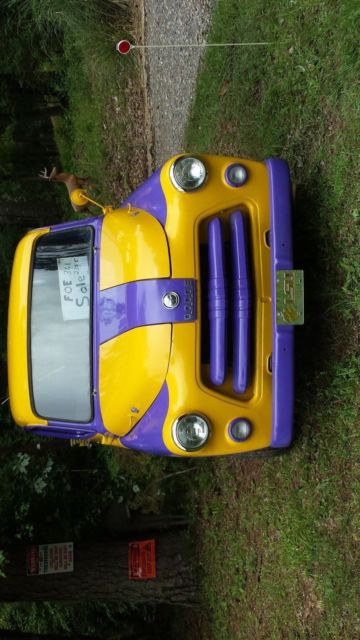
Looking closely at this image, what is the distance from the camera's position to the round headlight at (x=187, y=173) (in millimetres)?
3396

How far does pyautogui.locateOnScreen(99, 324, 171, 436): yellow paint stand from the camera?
3244 mm

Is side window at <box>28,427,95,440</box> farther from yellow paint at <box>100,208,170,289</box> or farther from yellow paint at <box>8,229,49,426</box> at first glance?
yellow paint at <box>100,208,170,289</box>

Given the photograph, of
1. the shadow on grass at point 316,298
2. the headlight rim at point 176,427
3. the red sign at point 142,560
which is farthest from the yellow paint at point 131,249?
the red sign at point 142,560

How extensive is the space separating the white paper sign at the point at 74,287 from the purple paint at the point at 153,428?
0.68 metres

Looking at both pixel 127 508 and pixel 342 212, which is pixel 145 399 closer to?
pixel 342 212

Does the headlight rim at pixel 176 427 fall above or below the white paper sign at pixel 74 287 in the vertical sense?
below

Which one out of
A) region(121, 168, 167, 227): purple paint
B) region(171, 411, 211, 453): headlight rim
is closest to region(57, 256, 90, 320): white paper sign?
region(121, 168, 167, 227): purple paint

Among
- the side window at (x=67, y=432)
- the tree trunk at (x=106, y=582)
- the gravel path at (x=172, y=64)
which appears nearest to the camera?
the side window at (x=67, y=432)

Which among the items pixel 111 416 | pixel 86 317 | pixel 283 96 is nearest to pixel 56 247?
pixel 86 317

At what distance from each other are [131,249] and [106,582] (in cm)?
358

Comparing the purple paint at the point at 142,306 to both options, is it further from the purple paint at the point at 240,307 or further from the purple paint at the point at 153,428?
the purple paint at the point at 153,428

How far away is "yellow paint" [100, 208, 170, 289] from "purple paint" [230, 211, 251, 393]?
379 mm

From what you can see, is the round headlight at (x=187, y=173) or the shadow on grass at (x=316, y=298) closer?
the round headlight at (x=187, y=173)

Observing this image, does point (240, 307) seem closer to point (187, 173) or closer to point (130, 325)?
point (130, 325)
